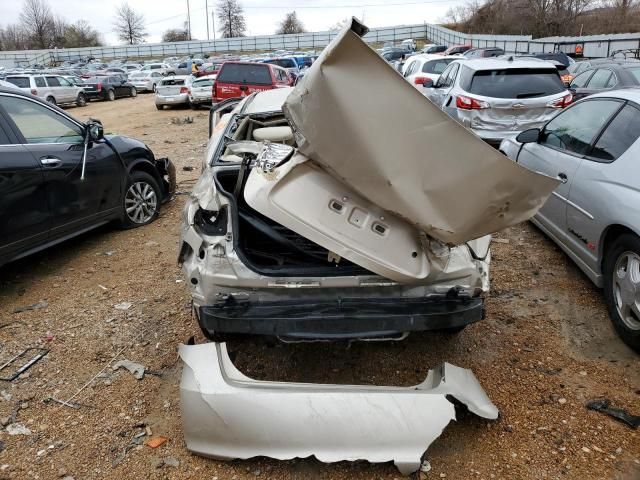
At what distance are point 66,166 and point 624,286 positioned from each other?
4.81m

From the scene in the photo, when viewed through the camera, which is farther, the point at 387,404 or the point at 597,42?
the point at 597,42

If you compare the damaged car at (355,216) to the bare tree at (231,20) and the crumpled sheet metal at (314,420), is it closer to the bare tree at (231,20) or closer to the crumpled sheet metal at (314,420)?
the crumpled sheet metal at (314,420)

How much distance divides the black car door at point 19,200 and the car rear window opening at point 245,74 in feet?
35.6

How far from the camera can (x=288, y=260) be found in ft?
10.4

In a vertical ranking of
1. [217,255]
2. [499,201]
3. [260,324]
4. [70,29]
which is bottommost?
[260,324]

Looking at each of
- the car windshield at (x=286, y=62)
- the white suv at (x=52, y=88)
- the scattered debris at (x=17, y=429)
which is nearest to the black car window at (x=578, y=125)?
the scattered debris at (x=17, y=429)

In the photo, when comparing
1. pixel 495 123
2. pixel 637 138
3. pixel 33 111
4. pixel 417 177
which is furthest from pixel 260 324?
pixel 495 123

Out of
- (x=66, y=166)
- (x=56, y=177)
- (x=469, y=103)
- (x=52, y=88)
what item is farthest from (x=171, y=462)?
(x=52, y=88)

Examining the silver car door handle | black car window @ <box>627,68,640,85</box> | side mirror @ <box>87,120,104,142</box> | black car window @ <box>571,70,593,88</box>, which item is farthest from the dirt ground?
black car window @ <box>571,70,593,88</box>

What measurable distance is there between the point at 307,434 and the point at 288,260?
3.61ft

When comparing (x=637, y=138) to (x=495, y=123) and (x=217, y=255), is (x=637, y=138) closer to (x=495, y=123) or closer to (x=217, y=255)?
(x=217, y=255)

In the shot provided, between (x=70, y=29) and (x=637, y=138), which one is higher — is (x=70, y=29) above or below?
above

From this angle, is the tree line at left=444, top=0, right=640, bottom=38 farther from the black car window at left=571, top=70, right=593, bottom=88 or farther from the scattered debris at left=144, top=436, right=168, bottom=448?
the scattered debris at left=144, top=436, right=168, bottom=448

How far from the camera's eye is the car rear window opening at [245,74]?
14836 millimetres
